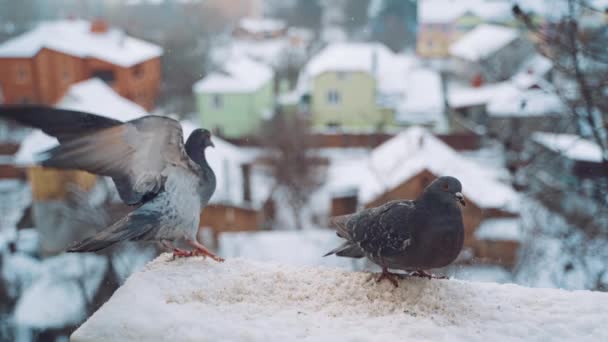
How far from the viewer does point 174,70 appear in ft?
44.8

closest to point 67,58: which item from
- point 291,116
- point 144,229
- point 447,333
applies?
point 291,116

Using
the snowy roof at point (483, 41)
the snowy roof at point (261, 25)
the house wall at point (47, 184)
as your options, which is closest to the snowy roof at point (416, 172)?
the house wall at point (47, 184)

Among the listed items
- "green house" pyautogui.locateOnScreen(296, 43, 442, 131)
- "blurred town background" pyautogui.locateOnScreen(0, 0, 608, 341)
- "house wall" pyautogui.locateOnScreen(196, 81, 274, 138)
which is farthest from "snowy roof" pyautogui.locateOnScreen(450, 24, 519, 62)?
"house wall" pyautogui.locateOnScreen(196, 81, 274, 138)

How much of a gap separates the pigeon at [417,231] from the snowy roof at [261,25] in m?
14.8

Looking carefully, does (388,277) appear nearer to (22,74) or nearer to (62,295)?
(62,295)

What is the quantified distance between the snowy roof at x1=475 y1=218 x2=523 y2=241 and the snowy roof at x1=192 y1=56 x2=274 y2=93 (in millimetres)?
8898

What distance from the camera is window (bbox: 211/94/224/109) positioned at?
14.4 metres

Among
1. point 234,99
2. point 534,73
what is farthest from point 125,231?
point 234,99

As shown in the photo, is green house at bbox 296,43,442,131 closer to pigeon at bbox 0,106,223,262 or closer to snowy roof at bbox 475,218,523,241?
snowy roof at bbox 475,218,523,241

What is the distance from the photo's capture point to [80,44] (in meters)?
13.2

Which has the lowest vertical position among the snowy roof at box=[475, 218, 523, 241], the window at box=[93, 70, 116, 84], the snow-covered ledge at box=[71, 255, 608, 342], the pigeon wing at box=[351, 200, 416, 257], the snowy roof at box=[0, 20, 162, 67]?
the snowy roof at box=[475, 218, 523, 241]

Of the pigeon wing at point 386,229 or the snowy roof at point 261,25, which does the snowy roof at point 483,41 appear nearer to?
the snowy roof at point 261,25

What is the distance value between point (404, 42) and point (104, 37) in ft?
24.2

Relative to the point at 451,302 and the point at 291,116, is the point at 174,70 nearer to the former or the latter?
the point at 291,116
